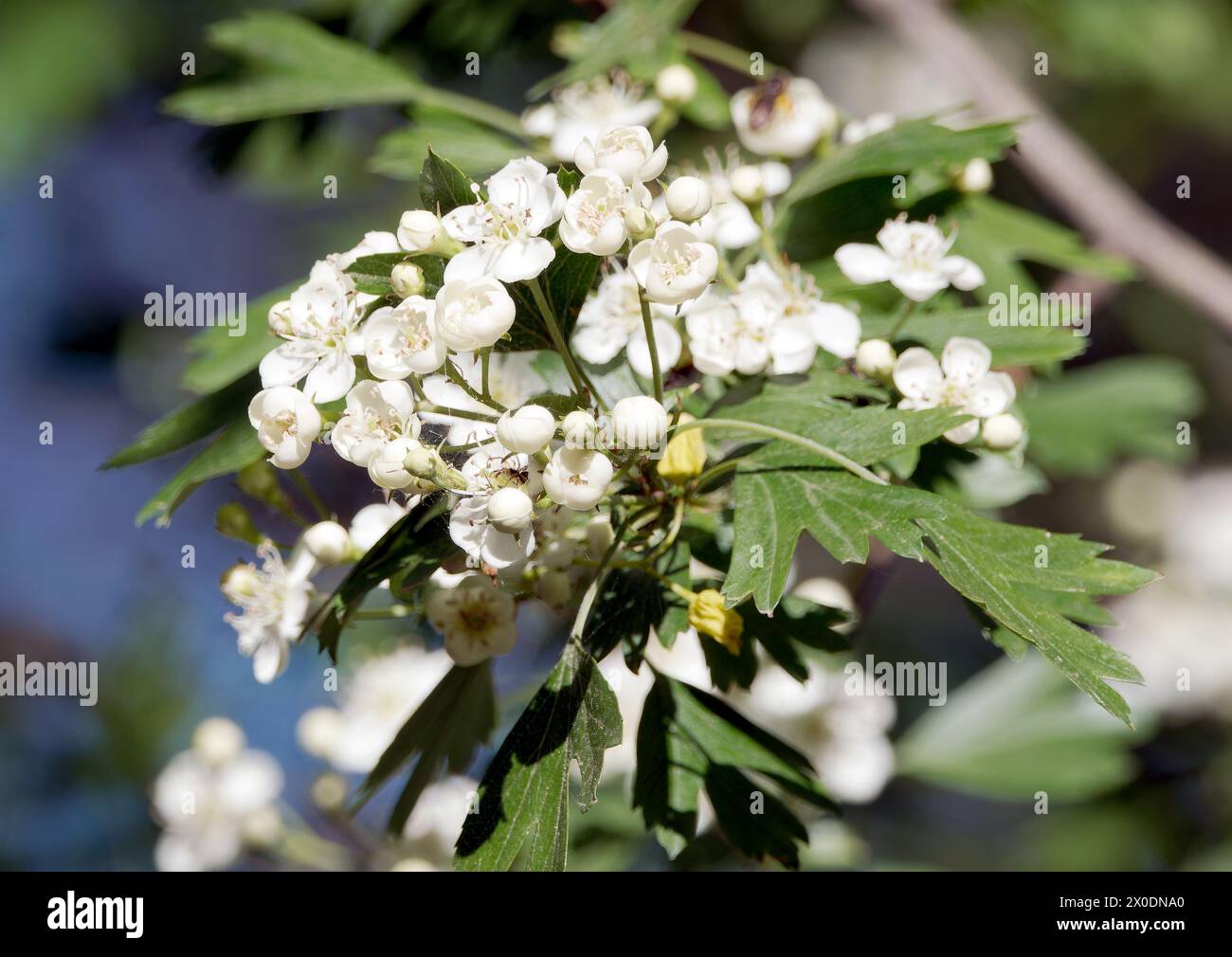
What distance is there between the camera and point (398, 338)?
0.88 metres

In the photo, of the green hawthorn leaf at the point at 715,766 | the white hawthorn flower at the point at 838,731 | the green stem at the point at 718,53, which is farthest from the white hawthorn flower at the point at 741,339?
the white hawthorn flower at the point at 838,731

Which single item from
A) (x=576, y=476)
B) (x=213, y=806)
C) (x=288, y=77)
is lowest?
(x=213, y=806)

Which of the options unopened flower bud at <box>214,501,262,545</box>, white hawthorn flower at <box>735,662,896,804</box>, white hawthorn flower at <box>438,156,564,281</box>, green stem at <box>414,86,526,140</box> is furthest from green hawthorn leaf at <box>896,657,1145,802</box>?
white hawthorn flower at <box>438,156,564,281</box>

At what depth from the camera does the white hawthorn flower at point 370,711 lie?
1734 mm

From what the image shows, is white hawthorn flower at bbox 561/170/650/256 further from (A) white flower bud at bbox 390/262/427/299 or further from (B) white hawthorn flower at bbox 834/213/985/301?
(B) white hawthorn flower at bbox 834/213/985/301

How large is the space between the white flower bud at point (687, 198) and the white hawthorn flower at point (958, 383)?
0.27m

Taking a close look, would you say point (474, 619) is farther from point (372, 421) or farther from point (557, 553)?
point (372, 421)

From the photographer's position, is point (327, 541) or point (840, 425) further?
point (327, 541)

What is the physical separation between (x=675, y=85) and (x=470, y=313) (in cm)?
70

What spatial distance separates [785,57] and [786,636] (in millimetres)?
1937

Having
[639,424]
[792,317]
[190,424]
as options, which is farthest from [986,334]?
[190,424]

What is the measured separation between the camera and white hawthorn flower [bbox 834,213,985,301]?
1115 mm

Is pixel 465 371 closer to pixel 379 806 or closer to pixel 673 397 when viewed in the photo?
pixel 673 397
